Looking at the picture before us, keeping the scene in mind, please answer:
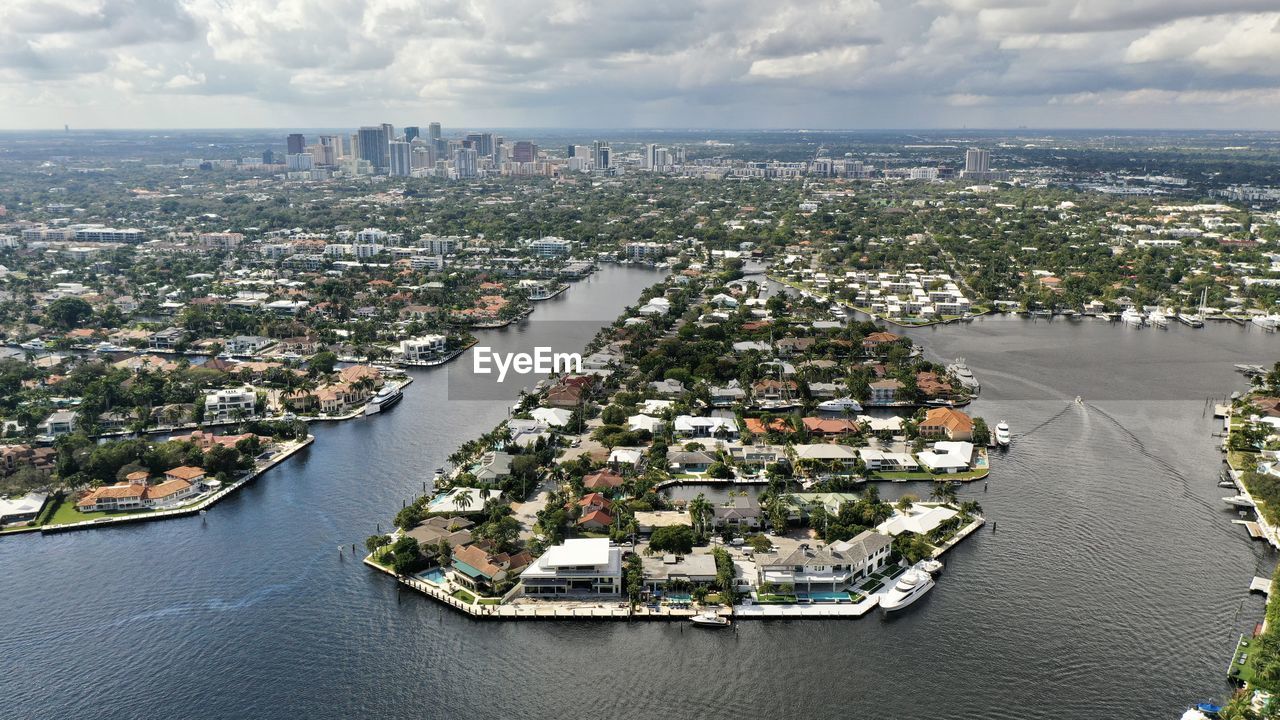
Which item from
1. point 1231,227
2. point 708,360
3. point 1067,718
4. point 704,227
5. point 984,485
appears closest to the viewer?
point 1067,718

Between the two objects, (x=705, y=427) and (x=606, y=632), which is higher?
(x=705, y=427)

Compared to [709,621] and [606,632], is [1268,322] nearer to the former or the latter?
[709,621]

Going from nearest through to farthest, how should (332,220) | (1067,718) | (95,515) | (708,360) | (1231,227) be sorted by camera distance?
1. (1067,718)
2. (95,515)
3. (708,360)
4. (1231,227)
5. (332,220)

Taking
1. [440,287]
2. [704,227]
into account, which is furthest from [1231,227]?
[440,287]

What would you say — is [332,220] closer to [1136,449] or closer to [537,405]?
[537,405]

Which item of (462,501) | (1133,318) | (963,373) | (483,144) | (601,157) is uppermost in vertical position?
(483,144)

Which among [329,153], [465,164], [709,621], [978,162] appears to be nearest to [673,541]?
[709,621]

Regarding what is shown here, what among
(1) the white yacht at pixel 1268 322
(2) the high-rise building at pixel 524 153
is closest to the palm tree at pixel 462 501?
(1) the white yacht at pixel 1268 322

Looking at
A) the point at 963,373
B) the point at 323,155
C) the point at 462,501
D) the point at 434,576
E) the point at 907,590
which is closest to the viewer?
the point at 907,590
